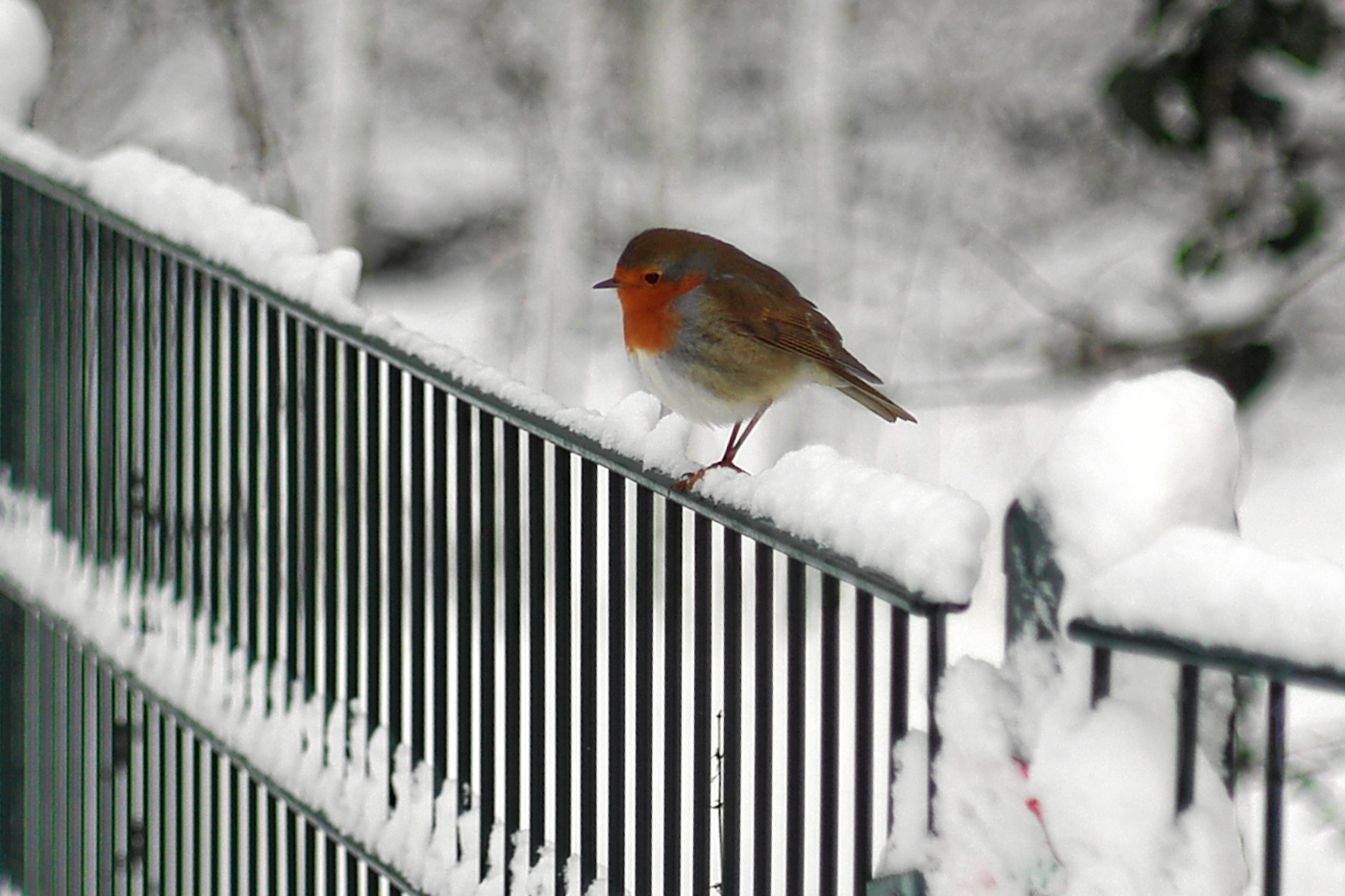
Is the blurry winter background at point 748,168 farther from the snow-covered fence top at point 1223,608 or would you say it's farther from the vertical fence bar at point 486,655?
the snow-covered fence top at point 1223,608

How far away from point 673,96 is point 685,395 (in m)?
6.59

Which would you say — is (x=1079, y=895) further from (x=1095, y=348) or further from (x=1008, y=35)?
(x=1008, y=35)

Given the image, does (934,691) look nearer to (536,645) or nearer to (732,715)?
(732,715)

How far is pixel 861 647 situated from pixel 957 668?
9 centimetres

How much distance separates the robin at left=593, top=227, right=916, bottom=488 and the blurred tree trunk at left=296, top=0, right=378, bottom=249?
5.99m

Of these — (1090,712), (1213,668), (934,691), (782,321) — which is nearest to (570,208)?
(782,321)

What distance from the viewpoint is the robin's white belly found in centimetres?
A: 293

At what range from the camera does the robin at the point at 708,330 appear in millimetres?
2920

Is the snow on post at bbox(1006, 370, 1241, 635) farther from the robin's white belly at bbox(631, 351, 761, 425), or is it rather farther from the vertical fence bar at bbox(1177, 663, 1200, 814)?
the robin's white belly at bbox(631, 351, 761, 425)

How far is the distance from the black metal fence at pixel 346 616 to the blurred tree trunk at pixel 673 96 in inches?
245

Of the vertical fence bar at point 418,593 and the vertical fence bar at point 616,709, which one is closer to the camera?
the vertical fence bar at point 616,709

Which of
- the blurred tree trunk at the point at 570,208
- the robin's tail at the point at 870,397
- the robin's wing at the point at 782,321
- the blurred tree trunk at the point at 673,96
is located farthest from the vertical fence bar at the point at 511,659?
the blurred tree trunk at the point at 673,96

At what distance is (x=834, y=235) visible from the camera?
30.1 feet

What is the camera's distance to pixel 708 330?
2910 millimetres
